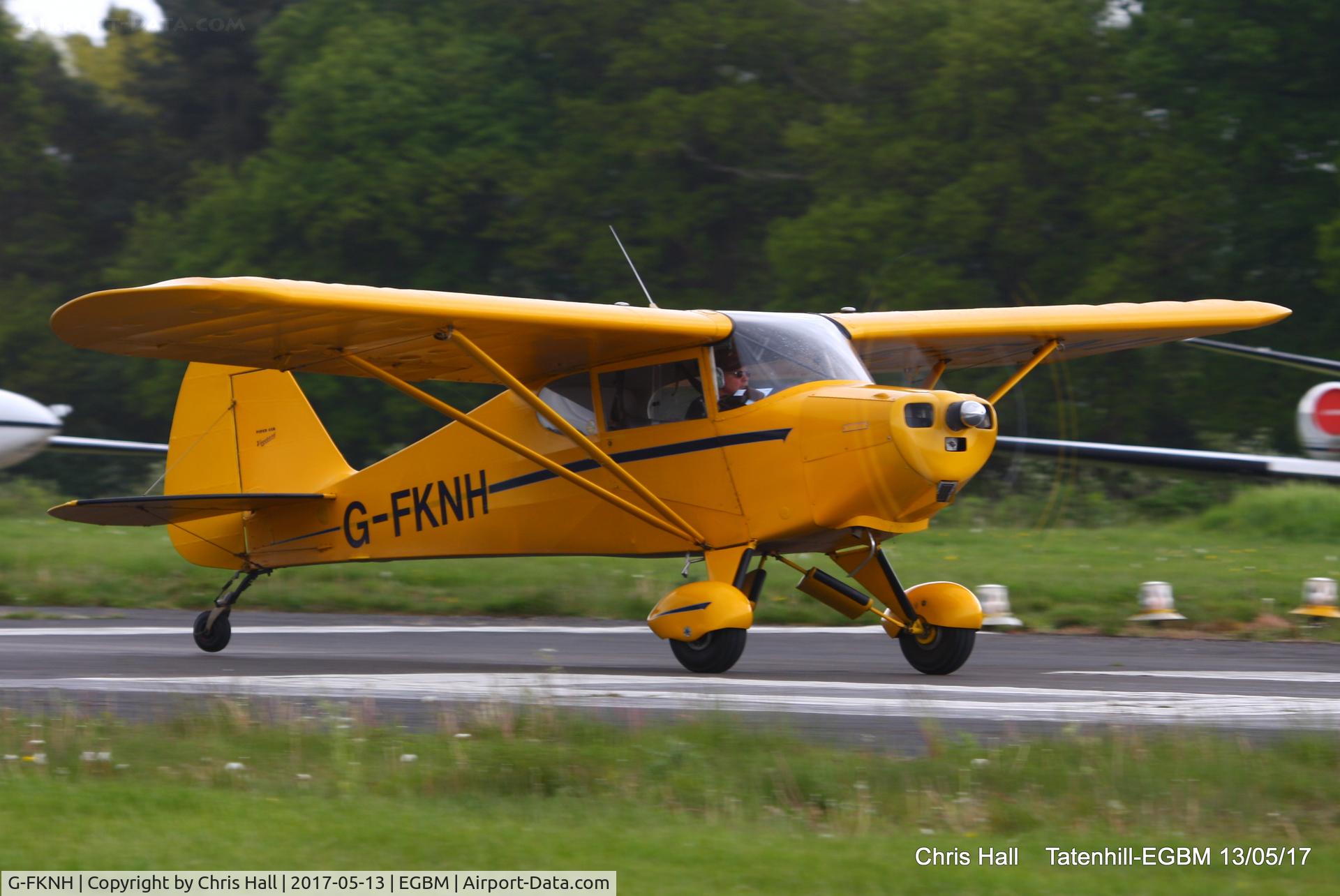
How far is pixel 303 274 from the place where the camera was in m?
42.8

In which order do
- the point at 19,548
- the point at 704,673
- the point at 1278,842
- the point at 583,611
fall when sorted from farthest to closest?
1. the point at 19,548
2. the point at 583,611
3. the point at 704,673
4. the point at 1278,842

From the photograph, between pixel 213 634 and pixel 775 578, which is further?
pixel 775 578

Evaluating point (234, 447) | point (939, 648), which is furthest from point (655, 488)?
point (234, 447)

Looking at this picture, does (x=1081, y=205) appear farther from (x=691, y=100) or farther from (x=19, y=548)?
(x=19, y=548)

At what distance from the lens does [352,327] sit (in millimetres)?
10375

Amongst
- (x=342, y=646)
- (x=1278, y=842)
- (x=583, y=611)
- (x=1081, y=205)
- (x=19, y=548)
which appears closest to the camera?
(x=1278, y=842)

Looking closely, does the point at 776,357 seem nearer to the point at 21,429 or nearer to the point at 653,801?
the point at 653,801

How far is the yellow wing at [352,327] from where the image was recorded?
30.5ft

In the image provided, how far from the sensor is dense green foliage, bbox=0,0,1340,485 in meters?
35.1

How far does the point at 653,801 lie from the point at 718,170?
36.5 metres

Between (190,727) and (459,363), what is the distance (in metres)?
5.20

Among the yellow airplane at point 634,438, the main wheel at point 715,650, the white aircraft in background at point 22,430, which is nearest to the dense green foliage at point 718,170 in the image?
the white aircraft in background at point 22,430

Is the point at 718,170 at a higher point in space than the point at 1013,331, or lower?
lower

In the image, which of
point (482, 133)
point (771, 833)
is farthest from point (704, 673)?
point (482, 133)
